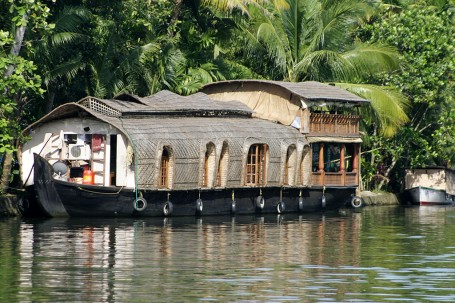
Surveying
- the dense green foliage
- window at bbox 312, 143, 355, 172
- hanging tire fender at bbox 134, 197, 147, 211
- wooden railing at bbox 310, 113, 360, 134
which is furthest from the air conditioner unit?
the dense green foliage

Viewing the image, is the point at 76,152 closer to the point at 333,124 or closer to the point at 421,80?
the point at 333,124

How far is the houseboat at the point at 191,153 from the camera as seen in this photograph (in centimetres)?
3034

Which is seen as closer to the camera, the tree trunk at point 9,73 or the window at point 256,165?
the tree trunk at point 9,73

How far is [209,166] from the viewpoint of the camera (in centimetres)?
3228

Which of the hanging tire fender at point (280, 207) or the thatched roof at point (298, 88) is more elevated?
the thatched roof at point (298, 88)

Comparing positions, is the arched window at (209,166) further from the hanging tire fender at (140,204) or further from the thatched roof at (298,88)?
the thatched roof at (298,88)

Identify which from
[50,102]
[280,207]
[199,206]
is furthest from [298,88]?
[50,102]

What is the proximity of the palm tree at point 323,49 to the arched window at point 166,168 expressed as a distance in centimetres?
860

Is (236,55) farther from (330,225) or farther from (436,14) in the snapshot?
(330,225)

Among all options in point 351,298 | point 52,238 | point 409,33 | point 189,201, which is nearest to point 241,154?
point 189,201

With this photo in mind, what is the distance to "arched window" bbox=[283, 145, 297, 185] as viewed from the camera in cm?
3503

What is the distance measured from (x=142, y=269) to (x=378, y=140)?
23.4 metres

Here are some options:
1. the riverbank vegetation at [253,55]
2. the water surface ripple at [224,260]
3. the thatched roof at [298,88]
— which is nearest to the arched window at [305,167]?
the thatched roof at [298,88]

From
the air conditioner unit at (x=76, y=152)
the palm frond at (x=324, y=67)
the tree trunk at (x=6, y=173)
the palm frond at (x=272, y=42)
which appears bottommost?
the tree trunk at (x=6, y=173)
